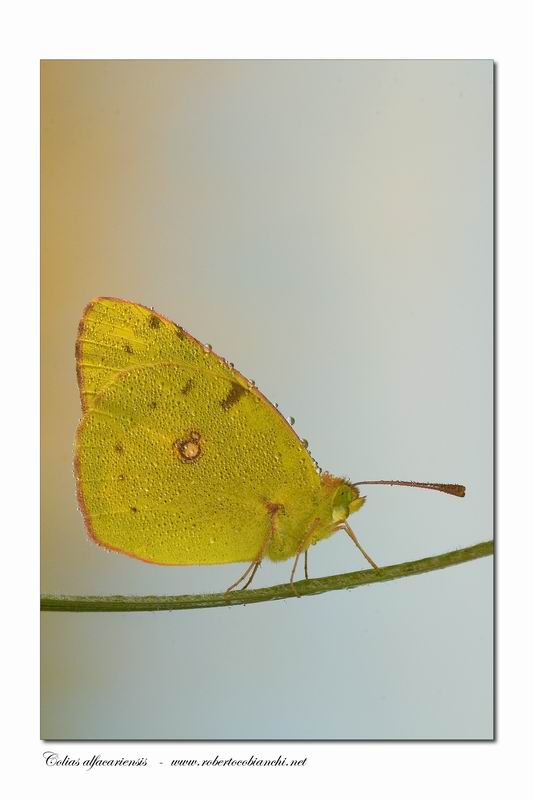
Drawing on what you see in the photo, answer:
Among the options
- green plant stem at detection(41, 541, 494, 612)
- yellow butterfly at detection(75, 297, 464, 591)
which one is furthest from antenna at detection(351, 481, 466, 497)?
green plant stem at detection(41, 541, 494, 612)

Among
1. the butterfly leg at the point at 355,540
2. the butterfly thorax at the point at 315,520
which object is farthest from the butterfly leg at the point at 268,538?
the butterfly leg at the point at 355,540

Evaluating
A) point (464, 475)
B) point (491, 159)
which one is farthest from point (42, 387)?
point (491, 159)

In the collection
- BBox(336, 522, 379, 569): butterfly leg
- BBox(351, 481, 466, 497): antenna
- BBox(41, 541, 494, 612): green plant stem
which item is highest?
BBox(351, 481, 466, 497): antenna

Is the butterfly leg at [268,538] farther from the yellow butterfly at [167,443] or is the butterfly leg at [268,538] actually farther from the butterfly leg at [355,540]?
the butterfly leg at [355,540]

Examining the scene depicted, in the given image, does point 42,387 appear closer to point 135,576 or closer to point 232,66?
point 135,576

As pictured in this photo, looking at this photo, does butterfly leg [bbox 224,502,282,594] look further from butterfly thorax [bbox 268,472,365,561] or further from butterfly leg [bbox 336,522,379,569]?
butterfly leg [bbox 336,522,379,569]

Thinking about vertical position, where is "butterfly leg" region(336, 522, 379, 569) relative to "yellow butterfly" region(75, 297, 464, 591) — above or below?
below

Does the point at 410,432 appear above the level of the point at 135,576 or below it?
above
